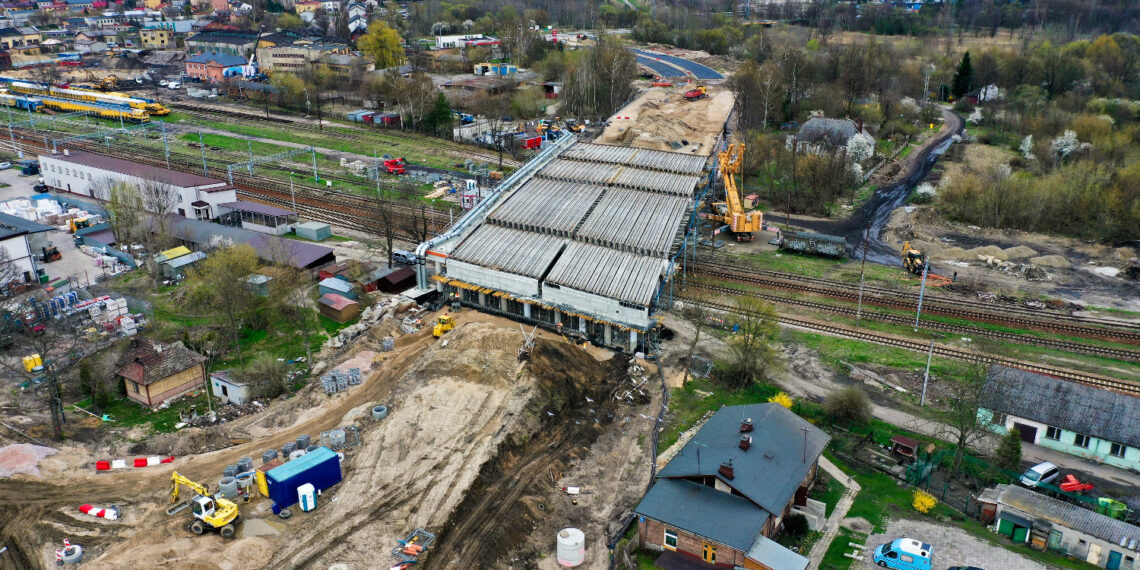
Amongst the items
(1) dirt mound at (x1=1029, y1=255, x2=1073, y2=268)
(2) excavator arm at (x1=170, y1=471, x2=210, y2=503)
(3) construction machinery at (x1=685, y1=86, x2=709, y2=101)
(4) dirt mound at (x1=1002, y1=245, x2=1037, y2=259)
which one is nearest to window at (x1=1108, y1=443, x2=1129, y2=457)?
(1) dirt mound at (x1=1029, y1=255, x2=1073, y2=268)

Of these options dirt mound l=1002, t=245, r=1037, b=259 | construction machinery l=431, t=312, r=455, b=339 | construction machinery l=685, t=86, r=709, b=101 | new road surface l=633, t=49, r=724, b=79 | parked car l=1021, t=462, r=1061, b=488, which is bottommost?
parked car l=1021, t=462, r=1061, b=488

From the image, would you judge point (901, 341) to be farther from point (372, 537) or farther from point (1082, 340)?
point (372, 537)

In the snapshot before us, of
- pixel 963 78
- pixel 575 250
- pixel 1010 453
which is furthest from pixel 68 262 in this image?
pixel 963 78

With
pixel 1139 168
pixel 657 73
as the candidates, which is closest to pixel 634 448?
pixel 1139 168

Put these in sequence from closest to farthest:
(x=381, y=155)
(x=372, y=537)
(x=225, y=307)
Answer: (x=372, y=537), (x=225, y=307), (x=381, y=155)

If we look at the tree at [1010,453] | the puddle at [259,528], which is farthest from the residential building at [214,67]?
the tree at [1010,453]

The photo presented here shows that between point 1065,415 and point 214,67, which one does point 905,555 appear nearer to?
point 1065,415

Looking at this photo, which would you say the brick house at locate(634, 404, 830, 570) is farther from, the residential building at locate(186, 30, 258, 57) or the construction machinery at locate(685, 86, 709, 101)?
the residential building at locate(186, 30, 258, 57)
